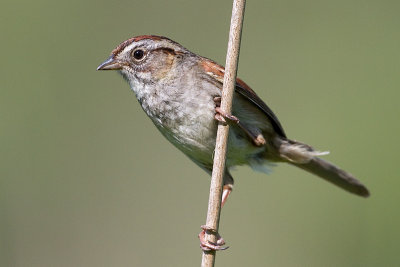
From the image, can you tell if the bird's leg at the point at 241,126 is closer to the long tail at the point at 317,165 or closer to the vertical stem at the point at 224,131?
the vertical stem at the point at 224,131

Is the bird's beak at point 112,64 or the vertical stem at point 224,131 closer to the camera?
the vertical stem at point 224,131

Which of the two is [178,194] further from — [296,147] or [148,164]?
[296,147]

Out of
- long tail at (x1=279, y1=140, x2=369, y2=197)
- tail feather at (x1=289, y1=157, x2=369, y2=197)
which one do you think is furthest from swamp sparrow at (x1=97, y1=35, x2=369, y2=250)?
tail feather at (x1=289, y1=157, x2=369, y2=197)

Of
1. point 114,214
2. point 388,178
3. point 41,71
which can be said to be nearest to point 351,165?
point 388,178

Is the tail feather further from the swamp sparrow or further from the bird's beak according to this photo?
the bird's beak

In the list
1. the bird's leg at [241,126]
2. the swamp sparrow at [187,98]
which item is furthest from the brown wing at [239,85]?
the bird's leg at [241,126]

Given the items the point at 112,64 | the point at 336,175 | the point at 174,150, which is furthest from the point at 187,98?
the point at 174,150
